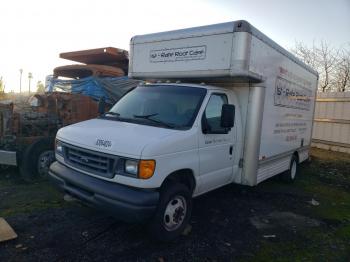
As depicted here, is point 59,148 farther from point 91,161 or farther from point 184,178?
point 184,178

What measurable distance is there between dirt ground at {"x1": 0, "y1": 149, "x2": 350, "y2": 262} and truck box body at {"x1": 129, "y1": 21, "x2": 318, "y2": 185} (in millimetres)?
728

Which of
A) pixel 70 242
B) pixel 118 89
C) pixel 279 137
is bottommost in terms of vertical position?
→ pixel 70 242

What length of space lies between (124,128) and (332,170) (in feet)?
→ 27.0

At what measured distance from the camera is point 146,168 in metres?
3.77

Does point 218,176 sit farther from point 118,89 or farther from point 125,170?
point 118,89

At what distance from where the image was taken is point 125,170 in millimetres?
3869

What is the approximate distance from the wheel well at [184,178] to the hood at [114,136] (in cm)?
60

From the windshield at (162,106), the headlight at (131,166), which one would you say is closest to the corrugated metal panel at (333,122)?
the windshield at (162,106)

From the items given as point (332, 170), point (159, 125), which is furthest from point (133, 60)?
point (332, 170)

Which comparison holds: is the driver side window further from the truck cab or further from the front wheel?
the front wheel

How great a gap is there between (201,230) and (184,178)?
0.88 meters

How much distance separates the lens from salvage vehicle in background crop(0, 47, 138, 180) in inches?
254

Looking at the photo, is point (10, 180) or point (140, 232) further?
point (10, 180)

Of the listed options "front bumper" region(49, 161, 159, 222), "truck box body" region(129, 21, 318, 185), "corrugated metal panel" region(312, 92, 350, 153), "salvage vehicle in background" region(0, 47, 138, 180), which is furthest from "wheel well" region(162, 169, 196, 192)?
"corrugated metal panel" region(312, 92, 350, 153)
